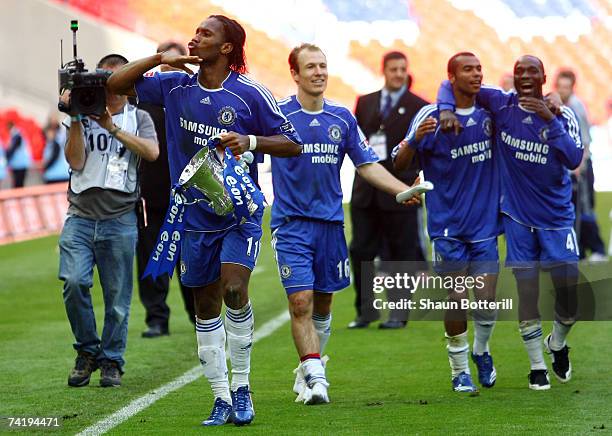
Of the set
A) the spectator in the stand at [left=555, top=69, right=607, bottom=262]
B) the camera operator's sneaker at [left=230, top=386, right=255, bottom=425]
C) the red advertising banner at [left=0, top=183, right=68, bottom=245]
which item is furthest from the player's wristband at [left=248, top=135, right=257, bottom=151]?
the red advertising banner at [left=0, top=183, right=68, bottom=245]

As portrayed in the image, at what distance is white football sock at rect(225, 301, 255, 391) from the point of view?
6.82m

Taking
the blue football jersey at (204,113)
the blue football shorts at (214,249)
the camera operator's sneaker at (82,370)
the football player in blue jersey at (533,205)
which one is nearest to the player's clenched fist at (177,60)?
the blue football jersey at (204,113)

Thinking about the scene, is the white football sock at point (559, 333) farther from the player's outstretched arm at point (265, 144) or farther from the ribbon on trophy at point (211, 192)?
the ribbon on trophy at point (211, 192)

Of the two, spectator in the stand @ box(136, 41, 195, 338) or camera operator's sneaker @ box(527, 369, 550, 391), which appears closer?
camera operator's sneaker @ box(527, 369, 550, 391)

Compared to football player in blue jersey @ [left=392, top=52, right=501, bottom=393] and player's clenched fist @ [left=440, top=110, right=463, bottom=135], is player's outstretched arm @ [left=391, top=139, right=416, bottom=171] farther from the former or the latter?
player's clenched fist @ [left=440, top=110, right=463, bottom=135]

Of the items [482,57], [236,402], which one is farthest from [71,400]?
[482,57]

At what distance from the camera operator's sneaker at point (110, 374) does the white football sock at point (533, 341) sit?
8.46 feet

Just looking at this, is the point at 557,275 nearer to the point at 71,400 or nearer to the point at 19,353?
the point at 71,400

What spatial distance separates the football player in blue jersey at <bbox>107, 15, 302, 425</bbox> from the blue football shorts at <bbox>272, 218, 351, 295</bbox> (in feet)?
3.24

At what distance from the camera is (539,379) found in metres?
8.09

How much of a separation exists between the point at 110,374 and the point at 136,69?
245 cm

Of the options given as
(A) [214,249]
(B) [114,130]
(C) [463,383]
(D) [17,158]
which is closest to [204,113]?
(A) [214,249]

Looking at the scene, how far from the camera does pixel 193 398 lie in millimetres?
7789

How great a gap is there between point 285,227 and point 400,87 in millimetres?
4344
